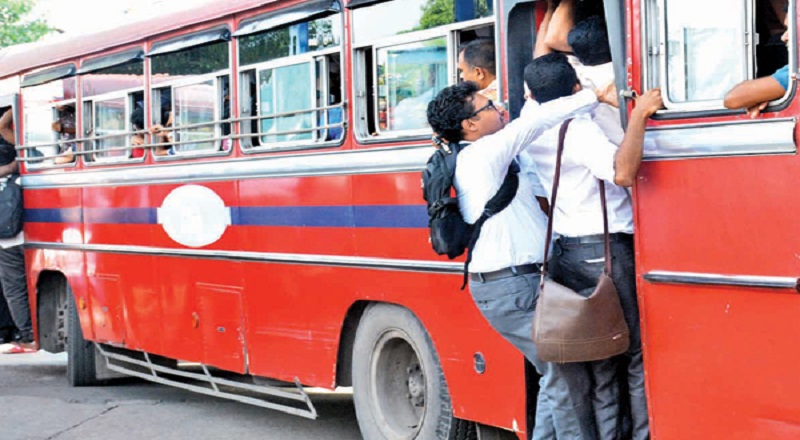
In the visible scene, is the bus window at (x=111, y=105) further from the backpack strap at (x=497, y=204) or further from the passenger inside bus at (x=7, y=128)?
the backpack strap at (x=497, y=204)

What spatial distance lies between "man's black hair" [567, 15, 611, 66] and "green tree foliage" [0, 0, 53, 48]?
31667mm

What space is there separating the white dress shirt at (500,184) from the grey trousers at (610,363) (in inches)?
7.3

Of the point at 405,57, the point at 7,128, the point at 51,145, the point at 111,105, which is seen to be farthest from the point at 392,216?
the point at 7,128

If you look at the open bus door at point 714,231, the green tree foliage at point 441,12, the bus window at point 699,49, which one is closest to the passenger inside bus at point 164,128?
the green tree foliage at point 441,12

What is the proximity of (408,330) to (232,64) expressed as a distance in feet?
7.62

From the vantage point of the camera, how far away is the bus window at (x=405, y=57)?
20.0 feet

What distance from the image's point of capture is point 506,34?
5645 millimetres

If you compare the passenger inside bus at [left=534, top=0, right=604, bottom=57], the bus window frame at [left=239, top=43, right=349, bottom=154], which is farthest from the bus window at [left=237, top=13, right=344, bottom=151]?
the passenger inside bus at [left=534, top=0, right=604, bottom=57]

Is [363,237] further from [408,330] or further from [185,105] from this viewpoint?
[185,105]

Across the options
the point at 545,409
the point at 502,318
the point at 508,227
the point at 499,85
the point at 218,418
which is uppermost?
the point at 499,85

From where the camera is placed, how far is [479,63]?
5.91 metres

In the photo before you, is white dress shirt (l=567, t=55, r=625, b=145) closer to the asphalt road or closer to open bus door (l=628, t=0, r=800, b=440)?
open bus door (l=628, t=0, r=800, b=440)

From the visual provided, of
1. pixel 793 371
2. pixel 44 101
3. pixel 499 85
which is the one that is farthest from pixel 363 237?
pixel 44 101

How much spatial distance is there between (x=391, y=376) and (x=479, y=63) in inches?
75.5
